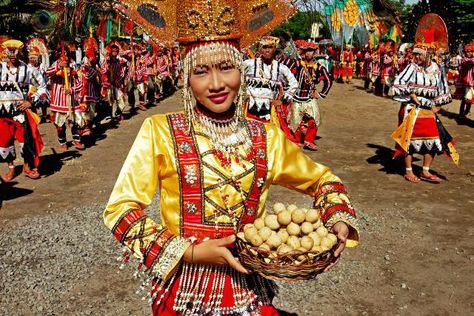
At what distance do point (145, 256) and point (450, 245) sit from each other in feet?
17.2

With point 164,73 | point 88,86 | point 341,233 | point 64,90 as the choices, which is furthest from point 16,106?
point 164,73

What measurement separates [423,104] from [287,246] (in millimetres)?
7322

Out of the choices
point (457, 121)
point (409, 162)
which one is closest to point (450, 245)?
point (409, 162)

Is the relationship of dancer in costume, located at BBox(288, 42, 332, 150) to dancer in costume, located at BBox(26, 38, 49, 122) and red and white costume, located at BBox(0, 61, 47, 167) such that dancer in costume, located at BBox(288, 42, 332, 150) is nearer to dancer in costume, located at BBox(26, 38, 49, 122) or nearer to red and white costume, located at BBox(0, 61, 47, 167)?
dancer in costume, located at BBox(26, 38, 49, 122)

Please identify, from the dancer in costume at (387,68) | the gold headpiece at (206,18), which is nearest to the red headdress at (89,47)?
the gold headpiece at (206,18)

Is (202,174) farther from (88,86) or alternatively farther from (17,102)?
(88,86)

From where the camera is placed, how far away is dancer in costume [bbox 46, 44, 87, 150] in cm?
1098

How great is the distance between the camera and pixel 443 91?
852cm

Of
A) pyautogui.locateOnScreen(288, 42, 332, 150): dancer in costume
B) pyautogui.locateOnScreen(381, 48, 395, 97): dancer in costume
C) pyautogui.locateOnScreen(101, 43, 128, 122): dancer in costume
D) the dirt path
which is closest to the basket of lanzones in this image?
the dirt path

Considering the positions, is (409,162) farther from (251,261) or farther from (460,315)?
(251,261)

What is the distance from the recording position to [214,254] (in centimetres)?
211

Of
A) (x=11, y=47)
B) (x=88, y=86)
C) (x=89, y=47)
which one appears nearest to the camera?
(x=11, y=47)

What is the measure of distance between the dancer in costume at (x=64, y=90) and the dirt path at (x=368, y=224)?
0.77 m

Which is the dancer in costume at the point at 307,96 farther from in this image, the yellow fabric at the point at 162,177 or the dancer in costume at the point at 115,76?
the yellow fabric at the point at 162,177
